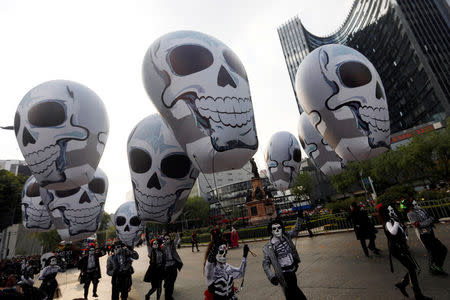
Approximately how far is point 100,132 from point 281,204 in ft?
217

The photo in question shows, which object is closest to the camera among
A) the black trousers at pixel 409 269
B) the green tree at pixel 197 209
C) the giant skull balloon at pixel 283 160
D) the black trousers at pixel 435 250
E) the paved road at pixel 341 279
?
the black trousers at pixel 409 269

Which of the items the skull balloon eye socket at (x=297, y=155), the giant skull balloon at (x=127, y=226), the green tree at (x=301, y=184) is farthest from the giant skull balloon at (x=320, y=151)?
the green tree at (x=301, y=184)

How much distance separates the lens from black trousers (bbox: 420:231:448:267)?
4.68 metres

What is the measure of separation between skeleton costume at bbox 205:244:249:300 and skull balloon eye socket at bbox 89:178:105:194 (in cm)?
1159

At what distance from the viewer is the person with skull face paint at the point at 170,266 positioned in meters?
5.87

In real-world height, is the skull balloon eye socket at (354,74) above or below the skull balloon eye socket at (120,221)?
above

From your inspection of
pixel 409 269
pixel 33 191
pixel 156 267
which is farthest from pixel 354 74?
pixel 33 191

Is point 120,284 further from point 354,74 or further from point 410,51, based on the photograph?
point 410,51

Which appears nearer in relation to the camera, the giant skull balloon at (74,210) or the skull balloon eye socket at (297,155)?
the giant skull balloon at (74,210)

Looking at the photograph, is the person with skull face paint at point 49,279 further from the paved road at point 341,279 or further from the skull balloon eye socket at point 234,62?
the skull balloon eye socket at point 234,62

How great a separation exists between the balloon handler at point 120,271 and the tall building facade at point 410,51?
5375 cm

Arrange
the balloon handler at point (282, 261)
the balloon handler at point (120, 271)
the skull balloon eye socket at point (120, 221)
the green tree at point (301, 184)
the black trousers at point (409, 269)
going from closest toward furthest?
the balloon handler at point (282, 261) < the black trousers at point (409, 269) < the balloon handler at point (120, 271) < the skull balloon eye socket at point (120, 221) < the green tree at point (301, 184)

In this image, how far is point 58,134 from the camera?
679 centimetres

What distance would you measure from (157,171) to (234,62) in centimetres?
439
